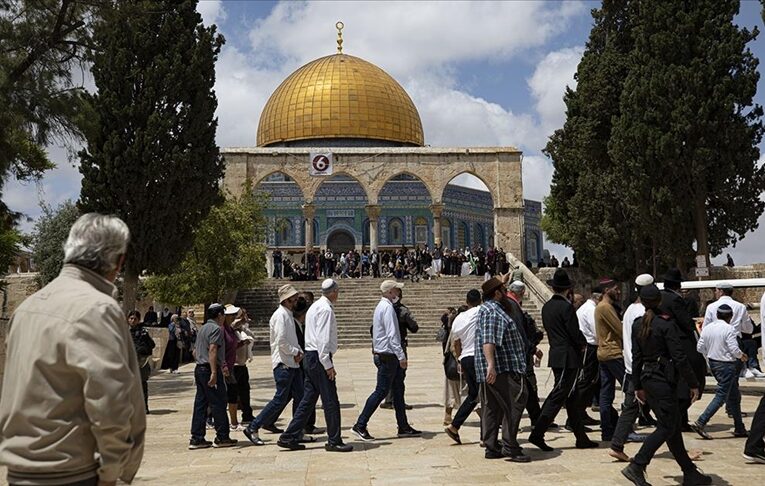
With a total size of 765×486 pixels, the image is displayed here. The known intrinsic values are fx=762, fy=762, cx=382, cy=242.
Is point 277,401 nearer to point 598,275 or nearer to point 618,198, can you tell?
point 618,198

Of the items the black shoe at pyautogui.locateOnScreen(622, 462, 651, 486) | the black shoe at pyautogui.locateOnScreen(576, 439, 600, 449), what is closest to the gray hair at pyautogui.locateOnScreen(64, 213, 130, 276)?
the black shoe at pyautogui.locateOnScreen(622, 462, 651, 486)

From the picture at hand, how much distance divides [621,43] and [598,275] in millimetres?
7251

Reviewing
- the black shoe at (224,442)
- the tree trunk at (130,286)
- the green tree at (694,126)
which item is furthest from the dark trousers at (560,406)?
the green tree at (694,126)

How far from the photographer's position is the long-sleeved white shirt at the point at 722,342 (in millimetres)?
7047

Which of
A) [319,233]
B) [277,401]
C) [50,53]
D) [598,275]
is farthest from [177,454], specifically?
[319,233]

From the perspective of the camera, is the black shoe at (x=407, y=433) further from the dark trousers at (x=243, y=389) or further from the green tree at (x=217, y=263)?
the green tree at (x=217, y=263)

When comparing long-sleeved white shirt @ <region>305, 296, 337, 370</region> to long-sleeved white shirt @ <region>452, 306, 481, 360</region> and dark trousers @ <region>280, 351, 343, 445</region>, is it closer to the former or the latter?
dark trousers @ <region>280, 351, 343, 445</region>

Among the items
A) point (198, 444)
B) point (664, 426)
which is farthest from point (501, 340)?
point (198, 444)

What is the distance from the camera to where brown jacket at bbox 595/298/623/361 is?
22.7ft

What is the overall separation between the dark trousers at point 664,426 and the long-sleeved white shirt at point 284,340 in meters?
3.27

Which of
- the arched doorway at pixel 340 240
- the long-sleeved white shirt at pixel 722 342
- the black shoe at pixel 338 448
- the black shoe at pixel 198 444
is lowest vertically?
the black shoe at pixel 198 444

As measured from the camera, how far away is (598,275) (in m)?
24.4

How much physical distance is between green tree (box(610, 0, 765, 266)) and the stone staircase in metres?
5.12

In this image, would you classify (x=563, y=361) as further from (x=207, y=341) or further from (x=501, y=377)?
(x=207, y=341)
